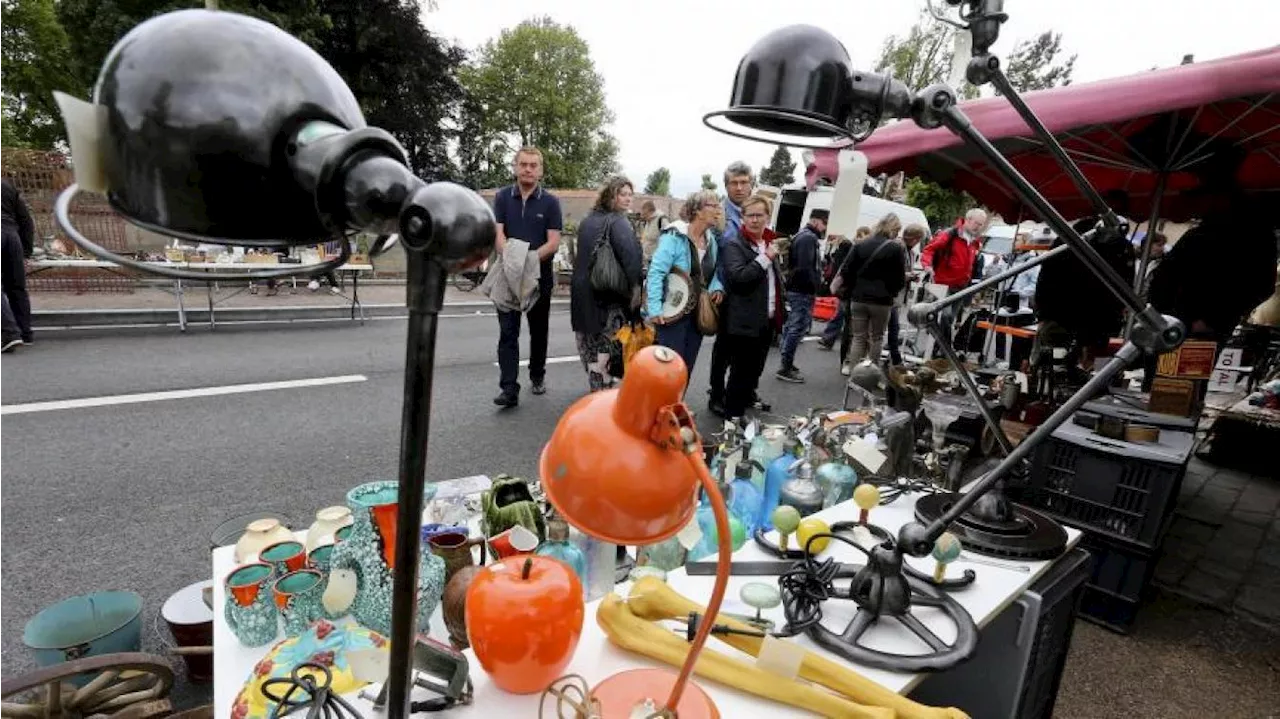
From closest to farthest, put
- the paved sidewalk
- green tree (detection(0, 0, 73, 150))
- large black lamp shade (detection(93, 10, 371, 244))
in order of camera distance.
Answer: large black lamp shade (detection(93, 10, 371, 244))
the paved sidewalk
green tree (detection(0, 0, 73, 150))

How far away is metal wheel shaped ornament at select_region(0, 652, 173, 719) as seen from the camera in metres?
1.31

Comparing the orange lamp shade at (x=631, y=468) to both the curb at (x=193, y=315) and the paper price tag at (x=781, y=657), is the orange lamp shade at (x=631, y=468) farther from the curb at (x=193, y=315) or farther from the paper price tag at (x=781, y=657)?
the curb at (x=193, y=315)

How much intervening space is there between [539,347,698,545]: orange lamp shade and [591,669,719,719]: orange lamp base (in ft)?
1.27

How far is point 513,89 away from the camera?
33750mm

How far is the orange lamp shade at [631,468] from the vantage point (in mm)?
688

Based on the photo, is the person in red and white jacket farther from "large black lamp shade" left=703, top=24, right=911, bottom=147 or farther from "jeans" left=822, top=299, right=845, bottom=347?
"large black lamp shade" left=703, top=24, right=911, bottom=147

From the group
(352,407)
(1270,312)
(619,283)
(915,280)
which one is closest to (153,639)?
(352,407)

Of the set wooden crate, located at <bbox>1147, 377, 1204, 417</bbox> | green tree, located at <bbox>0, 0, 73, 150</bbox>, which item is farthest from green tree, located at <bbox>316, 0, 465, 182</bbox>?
wooden crate, located at <bbox>1147, 377, 1204, 417</bbox>

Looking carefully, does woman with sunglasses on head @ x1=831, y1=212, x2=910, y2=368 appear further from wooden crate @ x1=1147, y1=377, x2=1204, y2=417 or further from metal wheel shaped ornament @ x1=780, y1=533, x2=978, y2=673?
metal wheel shaped ornament @ x1=780, y1=533, x2=978, y2=673

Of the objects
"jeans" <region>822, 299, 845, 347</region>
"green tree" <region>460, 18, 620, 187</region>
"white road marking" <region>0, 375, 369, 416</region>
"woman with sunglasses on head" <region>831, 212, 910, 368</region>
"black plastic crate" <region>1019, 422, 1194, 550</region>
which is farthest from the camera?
"green tree" <region>460, 18, 620, 187</region>

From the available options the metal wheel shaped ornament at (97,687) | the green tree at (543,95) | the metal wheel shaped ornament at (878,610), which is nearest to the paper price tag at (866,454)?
the metal wheel shaped ornament at (878,610)

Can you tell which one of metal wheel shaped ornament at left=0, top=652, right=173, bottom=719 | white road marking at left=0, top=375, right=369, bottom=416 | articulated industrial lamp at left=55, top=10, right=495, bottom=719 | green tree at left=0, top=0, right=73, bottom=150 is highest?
green tree at left=0, top=0, right=73, bottom=150

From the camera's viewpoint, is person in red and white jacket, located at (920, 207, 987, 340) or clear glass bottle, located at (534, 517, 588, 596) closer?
clear glass bottle, located at (534, 517, 588, 596)

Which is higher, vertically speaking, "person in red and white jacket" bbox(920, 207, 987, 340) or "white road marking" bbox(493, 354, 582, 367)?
"person in red and white jacket" bbox(920, 207, 987, 340)
